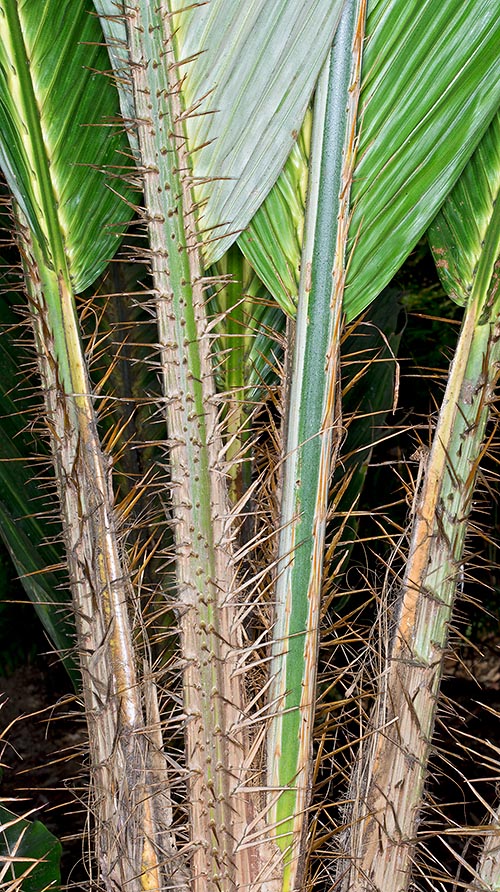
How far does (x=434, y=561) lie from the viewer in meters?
0.43

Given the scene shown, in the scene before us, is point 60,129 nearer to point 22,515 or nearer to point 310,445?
point 310,445

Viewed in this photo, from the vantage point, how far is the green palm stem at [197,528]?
1.24 feet

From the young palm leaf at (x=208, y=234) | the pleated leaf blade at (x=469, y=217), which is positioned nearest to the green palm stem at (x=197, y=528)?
the young palm leaf at (x=208, y=234)

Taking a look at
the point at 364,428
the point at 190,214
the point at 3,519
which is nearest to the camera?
the point at 190,214

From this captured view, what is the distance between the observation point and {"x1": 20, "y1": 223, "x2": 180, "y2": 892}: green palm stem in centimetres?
42

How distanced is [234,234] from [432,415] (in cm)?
14

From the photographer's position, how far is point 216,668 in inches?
16.1

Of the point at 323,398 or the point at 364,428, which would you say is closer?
the point at 323,398

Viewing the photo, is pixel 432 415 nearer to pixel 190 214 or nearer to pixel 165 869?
pixel 190 214

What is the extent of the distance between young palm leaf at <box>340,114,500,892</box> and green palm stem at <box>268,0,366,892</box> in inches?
1.8

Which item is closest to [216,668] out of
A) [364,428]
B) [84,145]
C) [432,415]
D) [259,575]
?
[259,575]

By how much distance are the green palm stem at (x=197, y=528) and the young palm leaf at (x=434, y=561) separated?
66mm

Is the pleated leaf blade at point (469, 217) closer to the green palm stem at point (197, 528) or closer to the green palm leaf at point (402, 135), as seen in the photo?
the green palm leaf at point (402, 135)

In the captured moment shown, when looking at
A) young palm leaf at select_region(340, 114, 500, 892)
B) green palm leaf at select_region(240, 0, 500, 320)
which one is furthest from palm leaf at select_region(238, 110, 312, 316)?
young palm leaf at select_region(340, 114, 500, 892)
